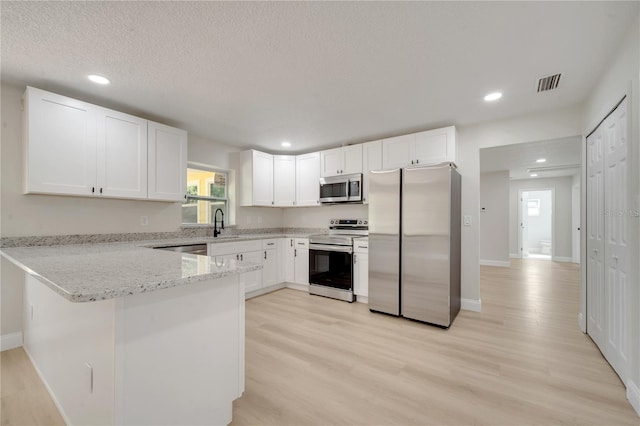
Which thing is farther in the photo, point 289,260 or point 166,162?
point 289,260

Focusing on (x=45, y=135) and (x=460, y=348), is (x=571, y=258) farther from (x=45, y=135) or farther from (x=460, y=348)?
(x=45, y=135)

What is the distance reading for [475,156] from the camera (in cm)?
349

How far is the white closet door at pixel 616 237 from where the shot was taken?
190 centimetres

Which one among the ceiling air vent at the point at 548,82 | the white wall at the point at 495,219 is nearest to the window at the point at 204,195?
the ceiling air vent at the point at 548,82

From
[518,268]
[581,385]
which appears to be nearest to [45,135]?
[581,385]

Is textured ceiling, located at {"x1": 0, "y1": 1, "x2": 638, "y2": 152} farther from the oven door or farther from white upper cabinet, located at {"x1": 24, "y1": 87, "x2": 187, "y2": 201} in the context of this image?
the oven door

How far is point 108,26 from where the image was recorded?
1.73 metres

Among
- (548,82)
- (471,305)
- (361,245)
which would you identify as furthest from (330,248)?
(548,82)

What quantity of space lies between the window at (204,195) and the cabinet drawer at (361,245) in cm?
220

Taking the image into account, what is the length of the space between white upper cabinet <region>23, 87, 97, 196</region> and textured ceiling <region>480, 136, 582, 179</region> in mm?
4724

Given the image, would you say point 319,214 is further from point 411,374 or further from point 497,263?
point 497,263

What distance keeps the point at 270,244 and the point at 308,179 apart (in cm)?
125

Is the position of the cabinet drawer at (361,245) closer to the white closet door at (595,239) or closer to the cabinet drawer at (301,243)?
the cabinet drawer at (301,243)

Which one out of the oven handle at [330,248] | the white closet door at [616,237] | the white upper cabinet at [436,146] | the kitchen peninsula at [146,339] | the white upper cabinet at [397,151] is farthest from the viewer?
the oven handle at [330,248]
